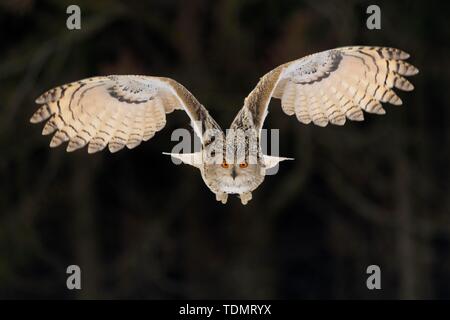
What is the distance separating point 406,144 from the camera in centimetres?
1306

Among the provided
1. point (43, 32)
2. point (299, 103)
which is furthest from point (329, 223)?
point (299, 103)

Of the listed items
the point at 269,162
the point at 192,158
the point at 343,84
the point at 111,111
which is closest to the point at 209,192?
the point at 343,84

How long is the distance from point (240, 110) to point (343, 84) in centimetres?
47

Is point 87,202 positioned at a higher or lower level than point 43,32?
lower

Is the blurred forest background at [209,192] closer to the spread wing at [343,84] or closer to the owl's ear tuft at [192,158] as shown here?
the spread wing at [343,84]

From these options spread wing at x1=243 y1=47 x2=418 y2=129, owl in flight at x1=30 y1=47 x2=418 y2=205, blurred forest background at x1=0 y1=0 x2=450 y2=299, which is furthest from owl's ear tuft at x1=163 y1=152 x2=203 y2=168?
blurred forest background at x1=0 y1=0 x2=450 y2=299

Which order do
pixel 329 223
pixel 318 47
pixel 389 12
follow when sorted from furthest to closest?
pixel 329 223 < pixel 389 12 < pixel 318 47

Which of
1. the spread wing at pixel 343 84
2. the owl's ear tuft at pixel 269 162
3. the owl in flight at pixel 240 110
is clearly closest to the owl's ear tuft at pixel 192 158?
the owl in flight at pixel 240 110

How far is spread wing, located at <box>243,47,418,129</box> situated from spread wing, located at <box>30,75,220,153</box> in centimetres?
46

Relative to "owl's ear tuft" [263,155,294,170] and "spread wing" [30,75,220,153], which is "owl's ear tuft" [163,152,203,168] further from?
"owl's ear tuft" [263,155,294,170]

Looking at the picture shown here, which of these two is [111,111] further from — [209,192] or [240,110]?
[209,192]

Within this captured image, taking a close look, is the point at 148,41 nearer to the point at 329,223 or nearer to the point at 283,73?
the point at 329,223

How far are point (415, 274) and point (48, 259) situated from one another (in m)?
3.88

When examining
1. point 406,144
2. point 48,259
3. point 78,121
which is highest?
point 406,144
